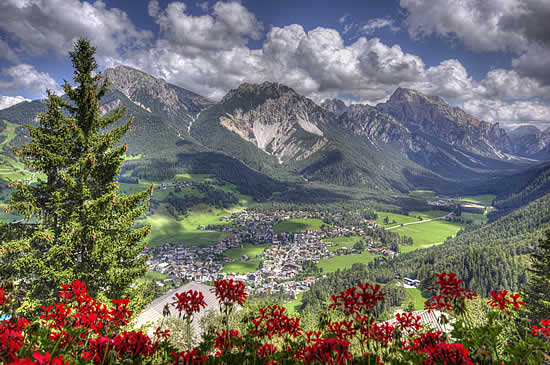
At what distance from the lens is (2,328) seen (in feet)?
9.98

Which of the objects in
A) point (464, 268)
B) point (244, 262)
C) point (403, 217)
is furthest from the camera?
point (403, 217)

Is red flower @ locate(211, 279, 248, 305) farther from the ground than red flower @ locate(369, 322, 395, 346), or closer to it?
farther from the ground

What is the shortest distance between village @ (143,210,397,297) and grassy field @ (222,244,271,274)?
6.83 ft

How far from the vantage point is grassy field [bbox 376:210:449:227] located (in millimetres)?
168550

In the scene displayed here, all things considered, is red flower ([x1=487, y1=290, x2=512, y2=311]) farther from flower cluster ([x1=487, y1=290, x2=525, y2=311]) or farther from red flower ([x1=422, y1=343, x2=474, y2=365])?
red flower ([x1=422, y1=343, x2=474, y2=365])

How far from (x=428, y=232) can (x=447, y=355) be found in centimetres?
16952

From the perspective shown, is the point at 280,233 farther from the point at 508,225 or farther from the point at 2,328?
the point at 2,328

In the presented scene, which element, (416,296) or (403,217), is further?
(403,217)

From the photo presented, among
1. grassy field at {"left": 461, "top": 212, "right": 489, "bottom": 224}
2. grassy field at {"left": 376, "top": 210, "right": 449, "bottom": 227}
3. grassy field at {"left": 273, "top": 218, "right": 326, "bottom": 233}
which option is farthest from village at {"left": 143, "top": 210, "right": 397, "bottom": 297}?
grassy field at {"left": 461, "top": 212, "right": 489, "bottom": 224}

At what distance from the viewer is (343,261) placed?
104 meters

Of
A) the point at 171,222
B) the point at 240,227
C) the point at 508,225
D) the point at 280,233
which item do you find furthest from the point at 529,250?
the point at 171,222

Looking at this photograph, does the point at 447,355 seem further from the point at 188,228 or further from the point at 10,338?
the point at 188,228

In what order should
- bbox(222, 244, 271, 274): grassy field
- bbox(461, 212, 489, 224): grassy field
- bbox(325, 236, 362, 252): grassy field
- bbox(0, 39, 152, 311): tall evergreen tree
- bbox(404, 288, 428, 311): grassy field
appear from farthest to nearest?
1. bbox(461, 212, 489, 224): grassy field
2. bbox(325, 236, 362, 252): grassy field
3. bbox(222, 244, 271, 274): grassy field
4. bbox(404, 288, 428, 311): grassy field
5. bbox(0, 39, 152, 311): tall evergreen tree

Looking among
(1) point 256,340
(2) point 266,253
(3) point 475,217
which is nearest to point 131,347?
(1) point 256,340
